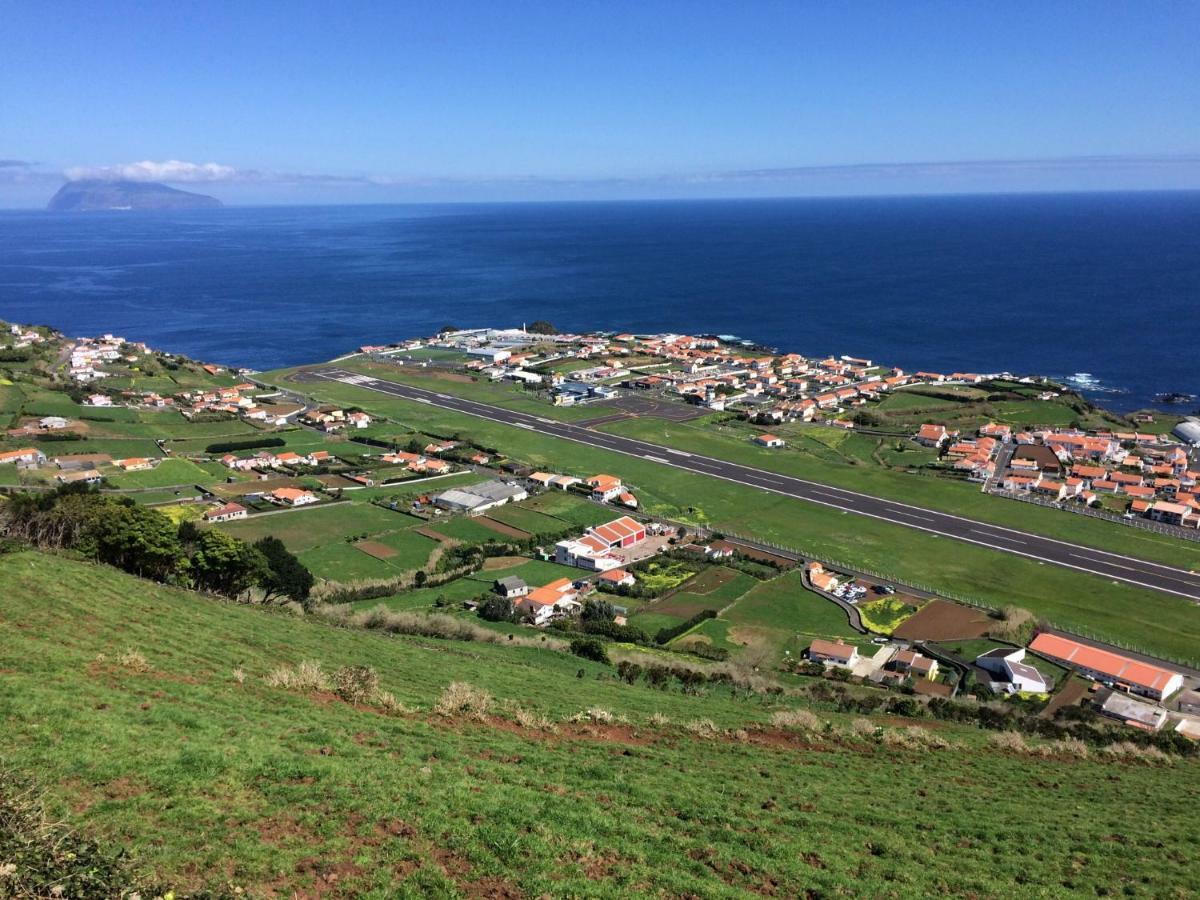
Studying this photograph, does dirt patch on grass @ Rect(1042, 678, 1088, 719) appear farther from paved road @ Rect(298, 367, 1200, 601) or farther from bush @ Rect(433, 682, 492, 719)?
bush @ Rect(433, 682, 492, 719)

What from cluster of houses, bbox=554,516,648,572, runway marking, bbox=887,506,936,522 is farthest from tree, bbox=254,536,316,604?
runway marking, bbox=887,506,936,522

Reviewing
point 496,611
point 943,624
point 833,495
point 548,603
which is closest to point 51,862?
point 496,611

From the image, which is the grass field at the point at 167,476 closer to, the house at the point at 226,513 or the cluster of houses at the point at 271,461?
the cluster of houses at the point at 271,461

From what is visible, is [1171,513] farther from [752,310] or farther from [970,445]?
[752,310]

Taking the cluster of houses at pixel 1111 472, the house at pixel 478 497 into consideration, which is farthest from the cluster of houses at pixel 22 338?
the cluster of houses at pixel 1111 472

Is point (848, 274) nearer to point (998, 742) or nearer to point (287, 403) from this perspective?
point (287, 403)

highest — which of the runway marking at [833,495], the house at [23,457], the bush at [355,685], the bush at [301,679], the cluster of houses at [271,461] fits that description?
the bush at [301,679]
